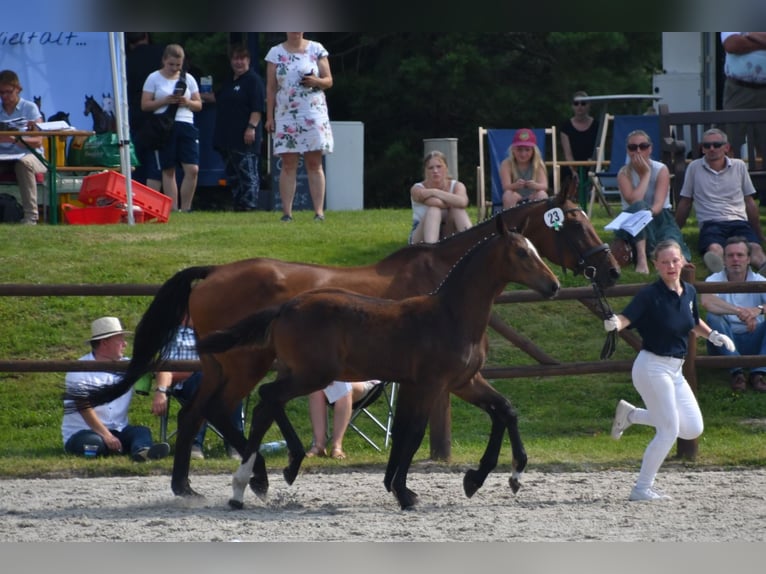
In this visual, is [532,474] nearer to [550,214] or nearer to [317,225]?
[550,214]

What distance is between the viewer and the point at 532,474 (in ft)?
24.9

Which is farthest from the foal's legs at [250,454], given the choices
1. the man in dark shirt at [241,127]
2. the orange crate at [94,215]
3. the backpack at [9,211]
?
the man in dark shirt at [241,127]

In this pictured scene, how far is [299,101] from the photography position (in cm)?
1238

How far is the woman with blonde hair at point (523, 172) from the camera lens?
10188mm

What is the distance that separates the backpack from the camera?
43.5 ft

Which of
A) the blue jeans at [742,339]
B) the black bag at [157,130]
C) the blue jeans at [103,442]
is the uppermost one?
the black bag at [157,130]

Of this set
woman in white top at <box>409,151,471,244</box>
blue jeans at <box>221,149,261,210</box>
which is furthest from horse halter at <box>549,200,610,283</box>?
blue jeans at <box>221,149,261,210</box>

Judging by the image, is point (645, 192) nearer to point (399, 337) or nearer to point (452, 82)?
point (399, 337)

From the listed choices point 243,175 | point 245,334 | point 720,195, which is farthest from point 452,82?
point 245,334

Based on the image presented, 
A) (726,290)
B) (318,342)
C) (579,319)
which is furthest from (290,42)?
(318,342)

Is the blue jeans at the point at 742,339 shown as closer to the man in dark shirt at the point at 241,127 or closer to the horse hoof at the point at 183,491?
the horse hoof at the point at 183,491

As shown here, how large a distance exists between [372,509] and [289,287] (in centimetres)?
138

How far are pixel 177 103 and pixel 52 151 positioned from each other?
5.43ft

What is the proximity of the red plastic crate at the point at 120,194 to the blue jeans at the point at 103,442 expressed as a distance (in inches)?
200
